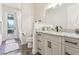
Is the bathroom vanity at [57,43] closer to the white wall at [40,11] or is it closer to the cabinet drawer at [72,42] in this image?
the cabinet drawer at [72,42]

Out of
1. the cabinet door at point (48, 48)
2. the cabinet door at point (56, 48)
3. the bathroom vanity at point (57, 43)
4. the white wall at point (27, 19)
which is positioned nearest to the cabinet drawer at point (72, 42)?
the bathroom vanity at point (57, 43)

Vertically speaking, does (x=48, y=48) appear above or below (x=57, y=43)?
below

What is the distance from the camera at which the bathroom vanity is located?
1.03m

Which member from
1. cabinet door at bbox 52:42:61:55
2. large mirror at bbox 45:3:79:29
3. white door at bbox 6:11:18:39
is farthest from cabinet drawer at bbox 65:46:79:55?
white door at bbox 6:11:18:39

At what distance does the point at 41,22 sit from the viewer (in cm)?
165

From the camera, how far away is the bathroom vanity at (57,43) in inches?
40.7

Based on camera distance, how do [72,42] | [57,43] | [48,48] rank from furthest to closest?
1. [48,48]
2. [57,43]
3. [72,42]

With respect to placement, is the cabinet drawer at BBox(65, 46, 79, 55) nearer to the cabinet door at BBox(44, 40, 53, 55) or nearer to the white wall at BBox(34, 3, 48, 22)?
the cabinet door at BBox(44, 40, 53, 55)

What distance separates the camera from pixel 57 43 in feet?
4.13

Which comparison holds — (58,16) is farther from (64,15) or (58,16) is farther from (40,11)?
(40,11)

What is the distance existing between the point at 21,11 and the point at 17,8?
0.08 meters

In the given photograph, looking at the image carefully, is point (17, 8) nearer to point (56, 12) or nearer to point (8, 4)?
point (8, 4)

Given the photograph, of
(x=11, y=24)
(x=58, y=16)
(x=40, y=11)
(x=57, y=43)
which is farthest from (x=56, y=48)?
(x=11, y=24)
